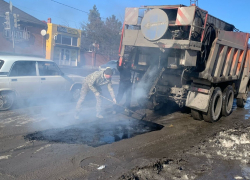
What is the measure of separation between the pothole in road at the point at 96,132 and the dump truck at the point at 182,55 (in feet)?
3.19

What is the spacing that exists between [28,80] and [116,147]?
3.92 metres

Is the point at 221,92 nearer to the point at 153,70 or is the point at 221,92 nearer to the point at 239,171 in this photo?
the point at 153,70

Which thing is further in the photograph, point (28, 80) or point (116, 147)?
point (28, 80)

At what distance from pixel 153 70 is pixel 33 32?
83.6 feet

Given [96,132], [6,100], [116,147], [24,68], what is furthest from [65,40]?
[116,147]

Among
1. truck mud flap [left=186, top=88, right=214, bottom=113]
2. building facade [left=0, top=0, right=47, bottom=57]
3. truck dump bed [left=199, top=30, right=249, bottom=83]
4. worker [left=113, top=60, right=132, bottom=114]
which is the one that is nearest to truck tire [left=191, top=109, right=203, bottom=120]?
truck mud flap [left=186, top=88, right=214, bottom=113]

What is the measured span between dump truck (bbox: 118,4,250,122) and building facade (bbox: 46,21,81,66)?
27353mm

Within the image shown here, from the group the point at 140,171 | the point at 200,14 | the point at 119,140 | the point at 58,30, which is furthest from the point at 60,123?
the point at 58,30

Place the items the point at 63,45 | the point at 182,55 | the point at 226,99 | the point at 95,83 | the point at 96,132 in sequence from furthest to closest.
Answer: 1. the point at 63,45
2. the point at 226,99
3. the point at 95,83
4. the point at 182,55
5. the point at 96,132

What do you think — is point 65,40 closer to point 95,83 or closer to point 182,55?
point 95,83

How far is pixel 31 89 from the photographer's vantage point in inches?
275

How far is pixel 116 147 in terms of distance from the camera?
14.7 ft

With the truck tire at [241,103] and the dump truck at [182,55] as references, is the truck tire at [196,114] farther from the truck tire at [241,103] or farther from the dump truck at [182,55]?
the truck tire at [241,103]

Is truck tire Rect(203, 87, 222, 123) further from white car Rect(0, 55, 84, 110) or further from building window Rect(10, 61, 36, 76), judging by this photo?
building window Rect(10, 61, 36, 76)
